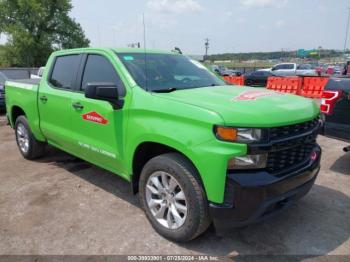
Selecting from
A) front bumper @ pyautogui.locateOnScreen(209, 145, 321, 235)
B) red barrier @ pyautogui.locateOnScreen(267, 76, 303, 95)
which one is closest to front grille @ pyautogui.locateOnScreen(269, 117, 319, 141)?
front bumper @ pyautogui.locateOnScreen(209, 145, 321, 235)

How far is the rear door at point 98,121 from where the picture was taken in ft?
11.7

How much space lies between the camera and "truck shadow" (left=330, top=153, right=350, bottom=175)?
5004 millimetres

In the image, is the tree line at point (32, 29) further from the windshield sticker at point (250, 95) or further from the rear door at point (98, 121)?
the windshield sticker at point (250, 95)

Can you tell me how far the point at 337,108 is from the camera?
4.69 m

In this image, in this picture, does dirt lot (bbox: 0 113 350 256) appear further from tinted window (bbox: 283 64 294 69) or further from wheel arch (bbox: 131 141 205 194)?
tinted window (bbox: 283 64 294 69)

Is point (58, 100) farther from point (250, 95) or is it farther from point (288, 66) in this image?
point (288, 66)

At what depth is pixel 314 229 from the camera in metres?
3.38

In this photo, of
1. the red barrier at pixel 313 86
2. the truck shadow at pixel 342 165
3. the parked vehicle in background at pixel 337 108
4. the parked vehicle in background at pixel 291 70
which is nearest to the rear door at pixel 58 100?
the parked vehicle in background at pixel 337 108

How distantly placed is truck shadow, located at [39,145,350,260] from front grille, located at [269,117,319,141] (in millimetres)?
1042

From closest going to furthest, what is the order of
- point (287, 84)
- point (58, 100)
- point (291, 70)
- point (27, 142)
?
point (58, 100)
point (27, 142)
point (287, 84)
point (291, 70)

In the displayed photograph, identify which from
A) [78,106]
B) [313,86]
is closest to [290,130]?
[78,106]

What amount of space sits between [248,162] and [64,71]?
3.02m

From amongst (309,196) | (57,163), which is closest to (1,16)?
(57,163)

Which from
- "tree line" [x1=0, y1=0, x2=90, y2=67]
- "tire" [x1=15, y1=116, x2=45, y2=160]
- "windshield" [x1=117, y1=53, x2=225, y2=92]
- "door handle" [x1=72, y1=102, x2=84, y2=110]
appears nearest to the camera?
"windshield" [x1=117, y1=53, x2=225, y2=92]
